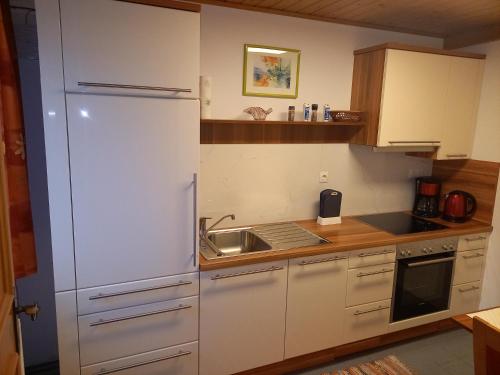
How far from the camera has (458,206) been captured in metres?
2.90

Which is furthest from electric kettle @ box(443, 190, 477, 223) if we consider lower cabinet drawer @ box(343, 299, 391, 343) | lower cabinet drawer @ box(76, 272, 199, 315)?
lower cabinet drawer @ box(76, 272, 199, 315)

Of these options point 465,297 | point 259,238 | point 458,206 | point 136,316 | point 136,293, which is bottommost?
point 465,297

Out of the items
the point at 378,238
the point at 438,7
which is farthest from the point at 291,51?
the point at 378,238

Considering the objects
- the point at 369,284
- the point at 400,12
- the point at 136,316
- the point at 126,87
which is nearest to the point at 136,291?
the point at 136,316

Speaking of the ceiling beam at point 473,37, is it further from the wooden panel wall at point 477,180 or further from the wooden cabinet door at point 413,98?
the wooden panel wall at point 477,180

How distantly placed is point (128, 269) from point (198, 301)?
43 cm

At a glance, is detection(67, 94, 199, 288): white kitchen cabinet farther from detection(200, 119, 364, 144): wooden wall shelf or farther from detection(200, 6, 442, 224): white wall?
detection(200, 6, 442, 224): white wall

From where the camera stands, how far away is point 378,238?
2457 millimetres

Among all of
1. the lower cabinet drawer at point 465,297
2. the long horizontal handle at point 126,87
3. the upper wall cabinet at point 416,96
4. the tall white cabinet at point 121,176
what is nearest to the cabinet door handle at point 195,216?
the tall white cabinet at point 121,176

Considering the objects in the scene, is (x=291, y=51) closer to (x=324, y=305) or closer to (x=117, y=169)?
(x=117, y=169)

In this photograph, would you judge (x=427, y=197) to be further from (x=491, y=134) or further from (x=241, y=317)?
(x=241, y=317)

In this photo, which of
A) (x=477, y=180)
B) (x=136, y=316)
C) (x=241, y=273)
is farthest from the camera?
(x=477, y=180)

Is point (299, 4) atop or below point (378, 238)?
atop

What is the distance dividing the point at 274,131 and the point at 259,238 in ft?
2.49
